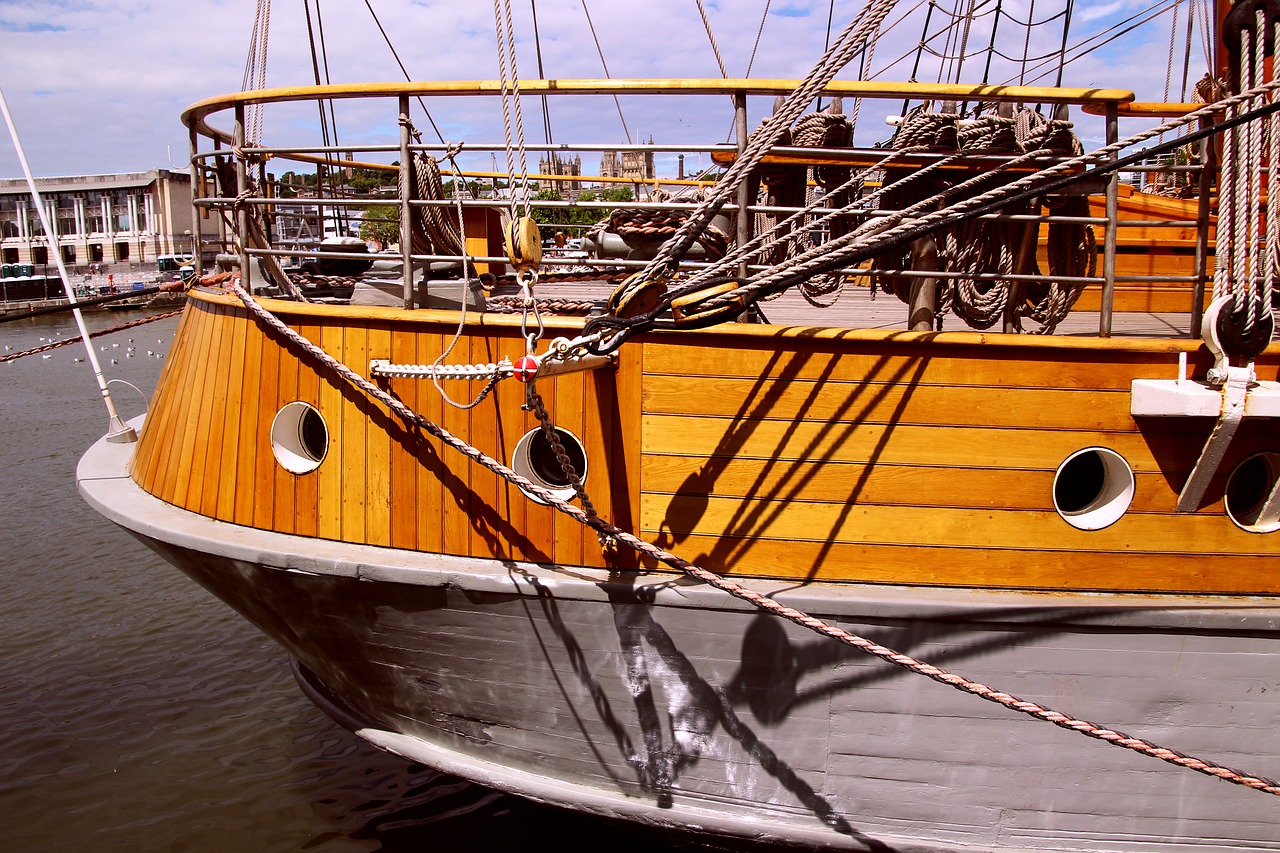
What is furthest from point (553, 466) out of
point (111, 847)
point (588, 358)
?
point (111, 847)

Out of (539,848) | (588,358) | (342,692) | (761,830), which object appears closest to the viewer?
(588,358)

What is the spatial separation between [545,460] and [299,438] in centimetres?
117

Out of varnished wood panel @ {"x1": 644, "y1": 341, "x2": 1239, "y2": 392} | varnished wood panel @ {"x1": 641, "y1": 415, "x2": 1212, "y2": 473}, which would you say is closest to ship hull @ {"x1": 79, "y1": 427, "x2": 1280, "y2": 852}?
varnished wood panel @ {"x1": 641, "y1": 415, "x2": 1212, "y2": 473}

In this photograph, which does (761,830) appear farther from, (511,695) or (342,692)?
(342,692)

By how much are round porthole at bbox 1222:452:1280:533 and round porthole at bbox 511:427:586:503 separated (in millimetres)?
2648

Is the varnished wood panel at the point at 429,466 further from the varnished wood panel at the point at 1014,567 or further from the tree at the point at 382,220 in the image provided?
the varnished wood panel at the point at 1014,567

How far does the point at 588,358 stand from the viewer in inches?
127

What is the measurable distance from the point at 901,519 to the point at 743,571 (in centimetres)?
68

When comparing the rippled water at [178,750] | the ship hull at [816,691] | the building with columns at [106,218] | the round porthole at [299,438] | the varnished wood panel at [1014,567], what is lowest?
the rippled water at [178,750]

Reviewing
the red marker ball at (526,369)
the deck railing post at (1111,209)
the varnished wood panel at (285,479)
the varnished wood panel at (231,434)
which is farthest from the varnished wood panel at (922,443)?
the varnished wood panel at (231,434)

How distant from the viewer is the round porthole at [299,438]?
3891mm

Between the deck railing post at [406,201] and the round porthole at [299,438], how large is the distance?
27.5 inches

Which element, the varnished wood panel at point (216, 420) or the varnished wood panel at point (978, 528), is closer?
the varnished wood panel at point (978, 528)

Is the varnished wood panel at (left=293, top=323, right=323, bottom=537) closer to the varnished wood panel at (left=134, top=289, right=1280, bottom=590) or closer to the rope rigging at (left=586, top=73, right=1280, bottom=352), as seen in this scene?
the varnished wood panel at (left=134, top=289, right=1280, bottom=590)
